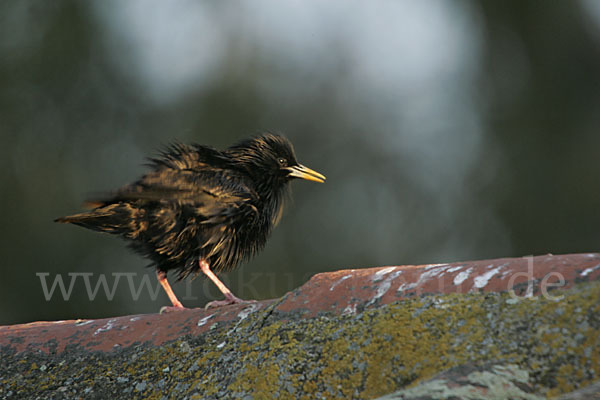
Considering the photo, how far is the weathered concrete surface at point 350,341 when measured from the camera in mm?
1795

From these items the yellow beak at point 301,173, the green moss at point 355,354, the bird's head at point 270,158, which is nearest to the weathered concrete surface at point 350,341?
the green moss at point 355,354

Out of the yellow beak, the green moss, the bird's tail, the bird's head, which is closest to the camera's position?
the green moss

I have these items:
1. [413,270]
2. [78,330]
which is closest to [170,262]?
[78,330]

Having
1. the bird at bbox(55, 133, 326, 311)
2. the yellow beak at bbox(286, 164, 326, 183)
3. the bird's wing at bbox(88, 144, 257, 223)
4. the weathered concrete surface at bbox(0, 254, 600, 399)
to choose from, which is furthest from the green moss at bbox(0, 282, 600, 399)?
the yellow beak at bbox(286, 164, 326, 183)

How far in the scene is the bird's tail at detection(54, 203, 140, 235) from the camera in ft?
13.5

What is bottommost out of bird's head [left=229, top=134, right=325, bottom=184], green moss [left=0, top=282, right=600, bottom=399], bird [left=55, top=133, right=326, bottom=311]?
green moss [left=0, top=282, right=600, bottom=399]

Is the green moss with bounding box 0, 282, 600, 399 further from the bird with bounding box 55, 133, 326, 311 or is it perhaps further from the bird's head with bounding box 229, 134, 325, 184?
the bird's head with bounding box 229, 134, 325, 184

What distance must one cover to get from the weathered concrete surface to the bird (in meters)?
1.38

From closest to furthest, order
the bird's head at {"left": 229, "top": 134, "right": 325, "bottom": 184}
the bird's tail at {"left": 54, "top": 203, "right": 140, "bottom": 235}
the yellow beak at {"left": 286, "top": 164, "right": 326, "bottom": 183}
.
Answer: the bird's tail at {"left": 54, "top": 203, "right": 140, "bottom": 235}
the bird's head at {"left": 229, "top": 134, "right": 325, "bottom": 184}
the yellow beak at {"left": 286, "top": 164, "right": 326, "bottom": 183}

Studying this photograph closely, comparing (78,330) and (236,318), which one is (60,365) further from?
(236,318)

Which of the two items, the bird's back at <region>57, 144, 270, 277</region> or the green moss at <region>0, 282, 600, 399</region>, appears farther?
the bird's back at <region>57, 144, 270, 277</region>

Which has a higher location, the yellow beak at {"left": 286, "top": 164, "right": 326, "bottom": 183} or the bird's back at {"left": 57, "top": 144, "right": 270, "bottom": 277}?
the yellow beak at {"left": 286, "top": 164, "right": 326, "bottom": 183}

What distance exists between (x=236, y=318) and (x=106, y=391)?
519 mm

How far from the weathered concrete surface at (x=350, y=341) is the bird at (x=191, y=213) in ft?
4.53
